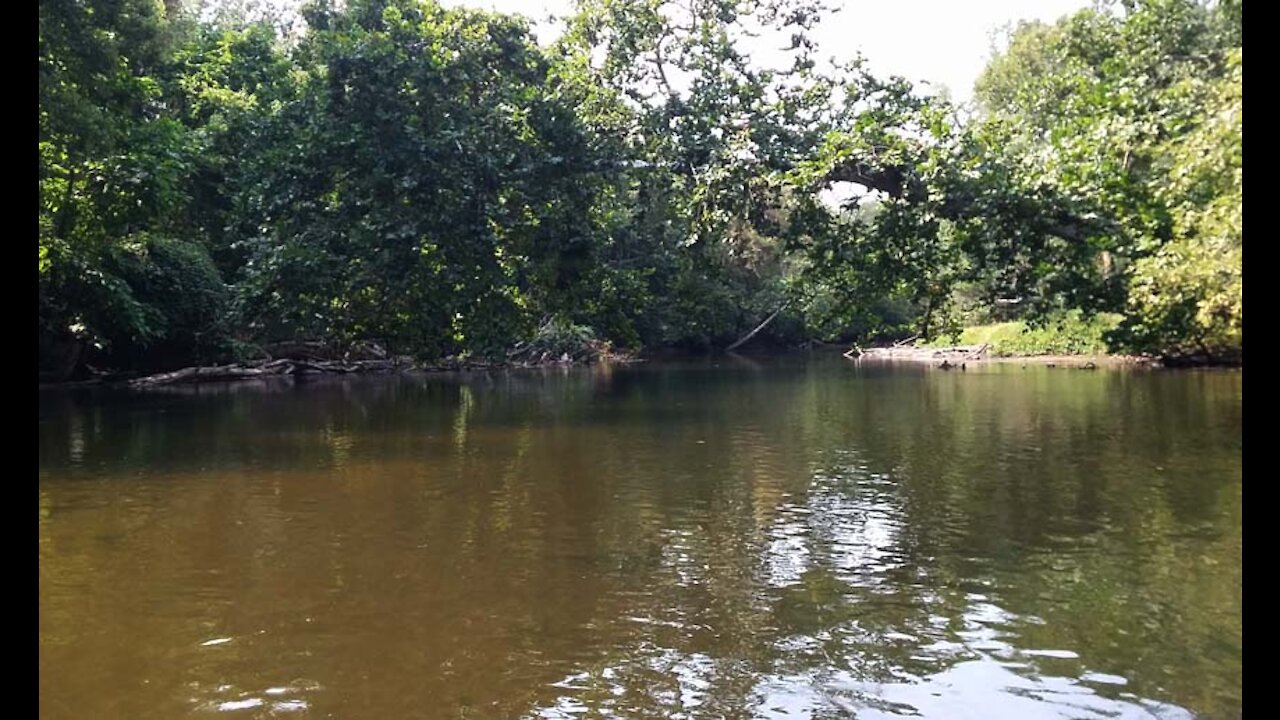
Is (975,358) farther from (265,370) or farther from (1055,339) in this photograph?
(265,370)

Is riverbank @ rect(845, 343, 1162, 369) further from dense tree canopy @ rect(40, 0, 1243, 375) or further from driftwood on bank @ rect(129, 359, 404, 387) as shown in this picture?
driftwood on bank @ rect(129, 359, 404, 387)

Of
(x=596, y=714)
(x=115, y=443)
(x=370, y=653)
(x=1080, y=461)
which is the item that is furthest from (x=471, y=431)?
(x=596, y=714)

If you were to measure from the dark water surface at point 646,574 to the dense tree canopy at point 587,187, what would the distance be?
367 cm

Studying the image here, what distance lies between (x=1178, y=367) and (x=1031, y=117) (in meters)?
10.4

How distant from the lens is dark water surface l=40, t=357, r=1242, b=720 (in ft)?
15.7

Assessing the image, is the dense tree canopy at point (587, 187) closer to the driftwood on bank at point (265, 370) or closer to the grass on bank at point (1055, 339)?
the driftwood on bank at point (265, 370)

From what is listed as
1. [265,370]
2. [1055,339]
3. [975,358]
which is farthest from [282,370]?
[1055,339]

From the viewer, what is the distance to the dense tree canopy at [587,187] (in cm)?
1560

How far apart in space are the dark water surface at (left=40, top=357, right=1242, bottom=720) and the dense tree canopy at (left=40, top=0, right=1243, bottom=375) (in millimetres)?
3668

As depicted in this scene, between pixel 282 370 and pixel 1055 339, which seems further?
pixel 1055 339

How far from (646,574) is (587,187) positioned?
15.4 metres

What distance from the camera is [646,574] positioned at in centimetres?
688

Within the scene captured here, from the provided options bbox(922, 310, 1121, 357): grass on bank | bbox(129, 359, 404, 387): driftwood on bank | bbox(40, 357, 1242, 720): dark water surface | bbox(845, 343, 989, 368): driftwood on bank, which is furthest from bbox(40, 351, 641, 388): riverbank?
bbox(922, 310, 1121, 357): grass on bank

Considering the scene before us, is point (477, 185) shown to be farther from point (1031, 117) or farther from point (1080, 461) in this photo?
point (1031, 117)
